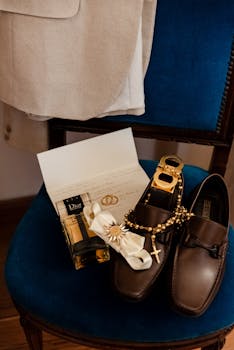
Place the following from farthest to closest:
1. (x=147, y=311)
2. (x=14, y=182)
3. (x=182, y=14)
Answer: (x=14, y=182) → (x=182, y=14) → (x=147, y=311)

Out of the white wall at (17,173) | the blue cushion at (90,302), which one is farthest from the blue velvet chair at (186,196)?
the white wall at (17,173)

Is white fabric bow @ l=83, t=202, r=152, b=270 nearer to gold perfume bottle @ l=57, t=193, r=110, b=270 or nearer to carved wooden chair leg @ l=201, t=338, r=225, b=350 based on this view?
gold perfume bottle @ l=57, t=193, r=110, b=270

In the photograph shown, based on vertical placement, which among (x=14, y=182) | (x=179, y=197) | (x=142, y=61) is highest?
(x=142, y=61)

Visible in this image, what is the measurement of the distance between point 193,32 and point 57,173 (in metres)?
0.34

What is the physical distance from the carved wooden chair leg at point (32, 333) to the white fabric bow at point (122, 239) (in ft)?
0.65

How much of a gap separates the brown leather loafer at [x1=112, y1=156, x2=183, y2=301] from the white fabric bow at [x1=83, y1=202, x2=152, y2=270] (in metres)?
0.01

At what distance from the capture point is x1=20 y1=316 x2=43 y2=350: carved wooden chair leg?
0.76m

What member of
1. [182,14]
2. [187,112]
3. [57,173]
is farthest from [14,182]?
[182,14]

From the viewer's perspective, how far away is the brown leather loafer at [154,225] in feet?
2.16

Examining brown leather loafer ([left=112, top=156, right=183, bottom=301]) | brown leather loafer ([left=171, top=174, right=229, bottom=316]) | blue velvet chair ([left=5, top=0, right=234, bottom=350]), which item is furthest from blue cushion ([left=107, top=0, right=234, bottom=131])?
brown leather loafer ([left=171, top=174, right=229, bottom=316])

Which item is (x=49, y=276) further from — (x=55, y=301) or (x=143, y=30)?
(x=143, y=30)

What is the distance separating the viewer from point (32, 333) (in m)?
0.78

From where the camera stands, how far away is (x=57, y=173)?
33.5 inches

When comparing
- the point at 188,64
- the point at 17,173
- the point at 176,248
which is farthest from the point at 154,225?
the point at 17,173
